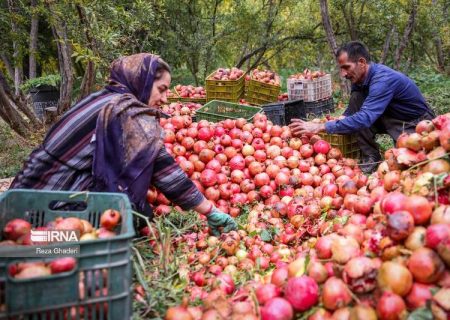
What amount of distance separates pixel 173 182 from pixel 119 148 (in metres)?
0.42

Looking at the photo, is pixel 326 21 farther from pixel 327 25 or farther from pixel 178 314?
pixel 178 314

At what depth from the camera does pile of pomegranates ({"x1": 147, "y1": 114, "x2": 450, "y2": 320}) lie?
171cm

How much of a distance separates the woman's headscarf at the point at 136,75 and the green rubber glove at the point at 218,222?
906 millimetres

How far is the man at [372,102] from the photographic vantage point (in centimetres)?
424

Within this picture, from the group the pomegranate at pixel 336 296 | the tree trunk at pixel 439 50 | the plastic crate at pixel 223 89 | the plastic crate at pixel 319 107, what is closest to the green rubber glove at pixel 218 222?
the pomegranate at pixel 336 296

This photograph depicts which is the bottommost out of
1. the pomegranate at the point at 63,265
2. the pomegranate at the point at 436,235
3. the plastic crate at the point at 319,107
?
the pomegranate at the point at 63,265

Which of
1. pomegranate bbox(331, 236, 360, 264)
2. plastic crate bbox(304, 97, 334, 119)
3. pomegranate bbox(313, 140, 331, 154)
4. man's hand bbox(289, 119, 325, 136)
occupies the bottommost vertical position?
pomegranate bbox(331, 236, 360, 264)

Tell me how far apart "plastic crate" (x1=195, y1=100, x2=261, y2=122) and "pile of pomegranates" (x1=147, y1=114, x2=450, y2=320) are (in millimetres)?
1002

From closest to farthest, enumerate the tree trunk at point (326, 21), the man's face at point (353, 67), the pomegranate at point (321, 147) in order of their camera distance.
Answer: the pomegranate at point (321, 147) → the man's face at point (353, 67) → the tree trunk at point (326, 21)

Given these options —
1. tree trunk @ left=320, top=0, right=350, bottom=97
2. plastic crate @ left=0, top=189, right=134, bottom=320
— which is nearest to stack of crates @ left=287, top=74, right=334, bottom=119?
tree trunk @ left=320, top=0, right=350, bottom=97

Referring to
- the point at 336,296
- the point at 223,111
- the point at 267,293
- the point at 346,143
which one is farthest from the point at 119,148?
the point at 223,111

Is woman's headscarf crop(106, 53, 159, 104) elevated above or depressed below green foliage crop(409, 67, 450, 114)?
below

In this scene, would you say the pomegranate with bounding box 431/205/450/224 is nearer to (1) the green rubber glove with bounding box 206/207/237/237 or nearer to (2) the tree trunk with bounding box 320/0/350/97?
(1) the green rubber glove with bounding box 206/207/237/237

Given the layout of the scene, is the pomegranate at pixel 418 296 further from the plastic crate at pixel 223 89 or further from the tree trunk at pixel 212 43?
the tree trunk at pixel 212 43
